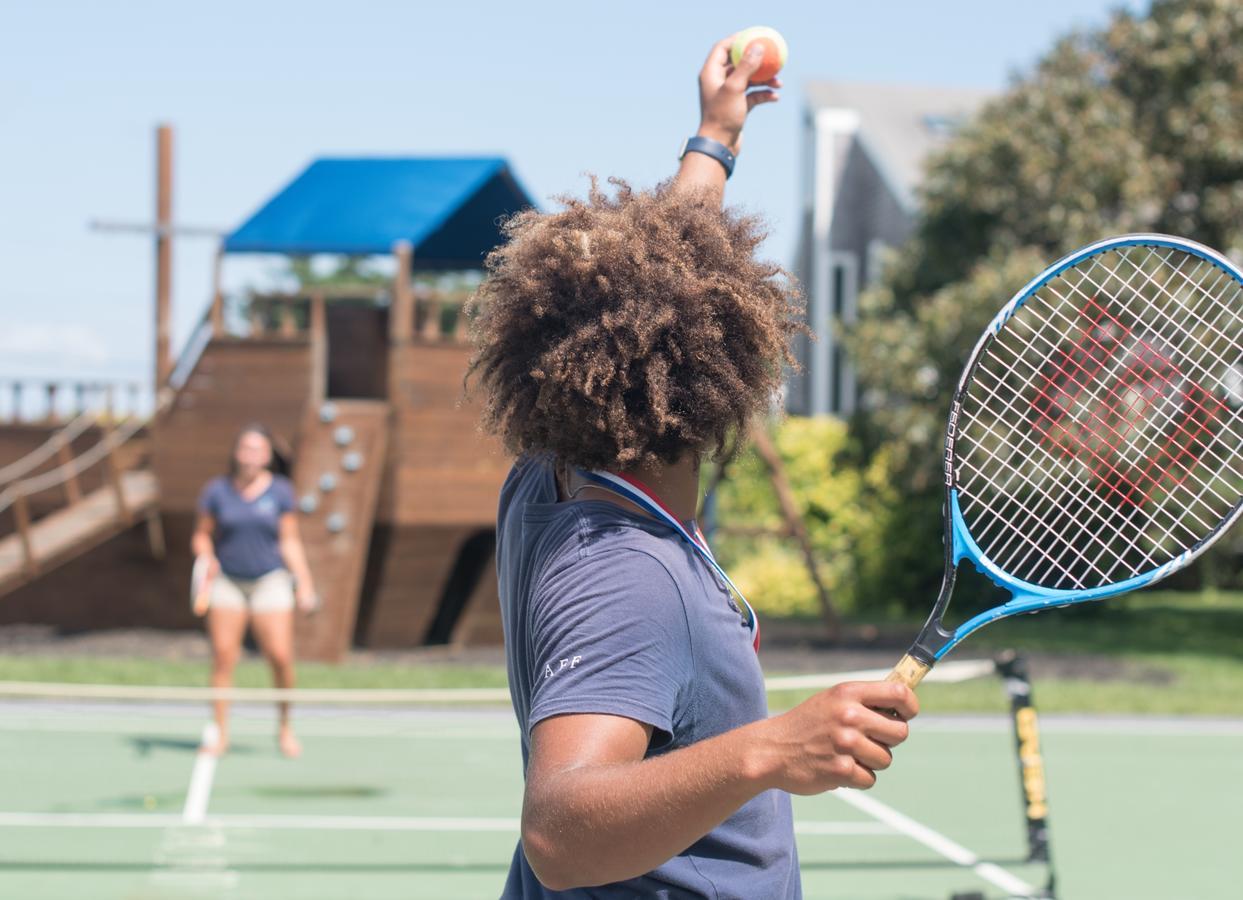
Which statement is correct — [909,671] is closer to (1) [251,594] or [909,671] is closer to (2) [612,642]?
(2) [612,642]

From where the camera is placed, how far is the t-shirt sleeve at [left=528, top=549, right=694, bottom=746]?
187 centimetres

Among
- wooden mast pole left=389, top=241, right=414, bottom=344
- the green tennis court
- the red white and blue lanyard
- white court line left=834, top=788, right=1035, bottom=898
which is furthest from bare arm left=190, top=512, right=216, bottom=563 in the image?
the red white and blue lanyard

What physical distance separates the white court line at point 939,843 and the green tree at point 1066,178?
27.6ft

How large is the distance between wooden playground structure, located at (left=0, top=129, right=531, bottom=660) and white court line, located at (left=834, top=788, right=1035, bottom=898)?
23.2ft

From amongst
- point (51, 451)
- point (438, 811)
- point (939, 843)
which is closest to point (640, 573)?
point (939, 843)

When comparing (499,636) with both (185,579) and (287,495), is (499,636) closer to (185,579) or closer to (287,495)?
(185,579)

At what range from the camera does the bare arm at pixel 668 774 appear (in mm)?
1759

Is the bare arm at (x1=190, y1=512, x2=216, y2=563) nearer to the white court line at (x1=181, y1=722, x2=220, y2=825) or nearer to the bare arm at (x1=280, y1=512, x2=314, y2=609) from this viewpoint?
the bare arm at (x1=280, y1=512, x2=314, y2=609)

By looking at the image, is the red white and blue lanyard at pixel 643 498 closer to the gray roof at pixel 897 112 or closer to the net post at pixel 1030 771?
the net post at pixel 1030 771

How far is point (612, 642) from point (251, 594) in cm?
800

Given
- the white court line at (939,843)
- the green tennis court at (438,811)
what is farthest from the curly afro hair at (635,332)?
the green tennis court at (438,811)

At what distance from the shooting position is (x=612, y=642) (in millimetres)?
1896

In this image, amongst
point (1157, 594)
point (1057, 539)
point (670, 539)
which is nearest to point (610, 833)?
point (670, 539)

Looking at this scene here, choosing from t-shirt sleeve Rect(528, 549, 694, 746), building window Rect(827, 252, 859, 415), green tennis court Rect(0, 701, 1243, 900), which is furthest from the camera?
building window Rect(827, 252, 859, 415)
